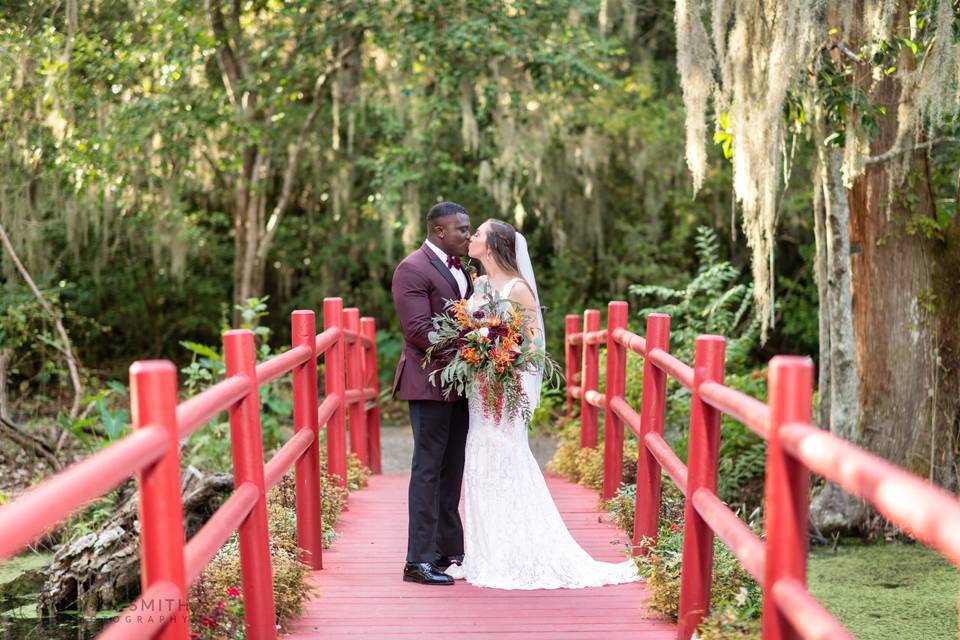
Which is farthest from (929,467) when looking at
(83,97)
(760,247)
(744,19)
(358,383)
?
(83,97)

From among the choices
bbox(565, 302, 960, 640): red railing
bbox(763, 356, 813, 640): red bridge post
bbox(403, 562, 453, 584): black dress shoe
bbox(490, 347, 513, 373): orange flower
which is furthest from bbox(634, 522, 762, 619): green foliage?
bbox(763, 356, 813, 640): red bridge post

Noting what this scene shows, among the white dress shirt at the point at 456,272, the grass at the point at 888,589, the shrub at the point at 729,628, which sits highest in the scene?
the white dress shirt at the point at 456,272

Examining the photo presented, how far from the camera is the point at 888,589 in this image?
678cm

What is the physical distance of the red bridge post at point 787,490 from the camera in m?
2.66

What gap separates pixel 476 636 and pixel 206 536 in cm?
140

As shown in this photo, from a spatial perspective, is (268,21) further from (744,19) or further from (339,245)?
(744,19)

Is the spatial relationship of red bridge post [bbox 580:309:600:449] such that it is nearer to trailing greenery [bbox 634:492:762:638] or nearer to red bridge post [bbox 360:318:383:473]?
red bridge post [bbox 360:318:383:473]

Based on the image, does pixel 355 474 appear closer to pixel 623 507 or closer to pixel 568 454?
pixel 568 454

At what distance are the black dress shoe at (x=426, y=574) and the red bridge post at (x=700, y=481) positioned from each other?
1.29 metres

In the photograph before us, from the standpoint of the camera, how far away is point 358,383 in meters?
8.12

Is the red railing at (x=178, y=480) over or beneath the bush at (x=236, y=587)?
over

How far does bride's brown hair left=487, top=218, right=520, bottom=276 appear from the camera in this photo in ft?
17.1

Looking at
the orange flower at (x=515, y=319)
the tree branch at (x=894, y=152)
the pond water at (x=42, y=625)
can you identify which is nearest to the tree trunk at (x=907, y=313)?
the tree branch at (x=894, y=152)

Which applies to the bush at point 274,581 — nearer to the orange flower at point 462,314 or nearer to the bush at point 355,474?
the orange flower at point 462,314
